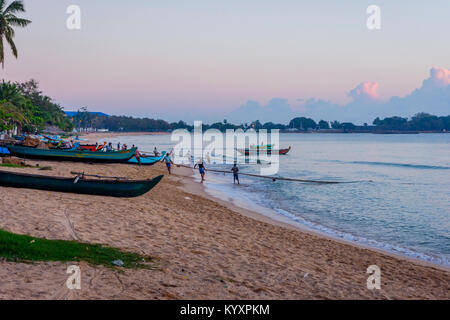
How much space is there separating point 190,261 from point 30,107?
65990 millimetres

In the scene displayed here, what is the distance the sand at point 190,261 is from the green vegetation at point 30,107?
3406cm

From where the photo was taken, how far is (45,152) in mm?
24719

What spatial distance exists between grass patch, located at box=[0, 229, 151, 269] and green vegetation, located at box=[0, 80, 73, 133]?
37.3 metres

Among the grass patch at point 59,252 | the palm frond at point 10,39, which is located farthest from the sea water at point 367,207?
the palm frond at point 10,39

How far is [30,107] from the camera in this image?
209 ft

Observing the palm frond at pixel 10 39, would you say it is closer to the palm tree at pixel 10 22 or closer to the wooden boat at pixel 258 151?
the palm tree at pixel 10 22

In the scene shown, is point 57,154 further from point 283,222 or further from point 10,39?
Result: point 283,222

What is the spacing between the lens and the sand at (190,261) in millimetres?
5695

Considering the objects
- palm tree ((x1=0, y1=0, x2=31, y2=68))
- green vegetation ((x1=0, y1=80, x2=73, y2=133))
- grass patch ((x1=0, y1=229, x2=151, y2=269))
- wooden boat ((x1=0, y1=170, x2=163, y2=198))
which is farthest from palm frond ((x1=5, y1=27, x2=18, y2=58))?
Answer: grass patch ((x1=0, y1=229, x2=151, y2=269))

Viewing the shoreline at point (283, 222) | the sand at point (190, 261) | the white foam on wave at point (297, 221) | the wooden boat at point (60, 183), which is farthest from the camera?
the wooden boat at point (60, 183)

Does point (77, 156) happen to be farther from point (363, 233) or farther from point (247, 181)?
point (363, 233)

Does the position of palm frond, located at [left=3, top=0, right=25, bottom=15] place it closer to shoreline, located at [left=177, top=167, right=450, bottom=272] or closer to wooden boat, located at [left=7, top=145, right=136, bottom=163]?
wooden boat, located at [left=7, top=145, right=136, bottom=163]

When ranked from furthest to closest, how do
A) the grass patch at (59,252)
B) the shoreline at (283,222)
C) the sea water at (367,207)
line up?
the sea water at (367,207)
the shoreline at (283,222)
the grass patch at (59,252)
